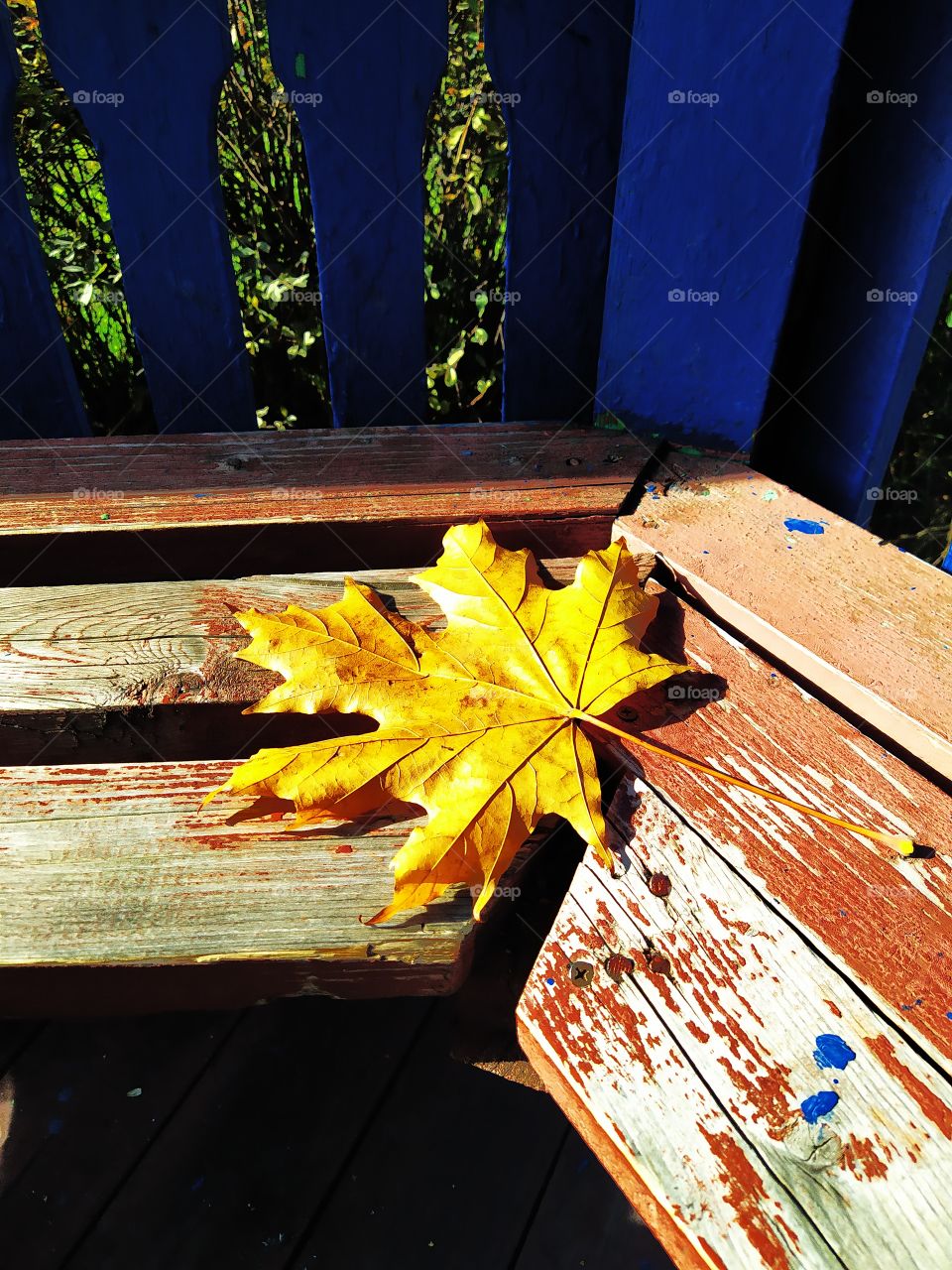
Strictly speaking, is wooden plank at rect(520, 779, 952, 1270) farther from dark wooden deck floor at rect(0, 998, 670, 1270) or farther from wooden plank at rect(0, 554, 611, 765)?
dark wooden deck floor at rect(0, 998, 670, 1270)

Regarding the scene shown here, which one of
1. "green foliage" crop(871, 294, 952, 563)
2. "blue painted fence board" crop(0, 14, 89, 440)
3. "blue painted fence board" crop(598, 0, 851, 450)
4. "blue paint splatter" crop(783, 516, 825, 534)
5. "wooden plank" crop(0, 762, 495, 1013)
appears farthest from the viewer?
"green foliage" crop(871, 294, 952, 563)

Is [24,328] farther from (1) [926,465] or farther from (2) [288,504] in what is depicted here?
(1) [926,465]

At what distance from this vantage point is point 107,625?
4.50 ft

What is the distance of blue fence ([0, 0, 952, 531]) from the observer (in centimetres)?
140

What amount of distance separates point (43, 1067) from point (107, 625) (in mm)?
1014

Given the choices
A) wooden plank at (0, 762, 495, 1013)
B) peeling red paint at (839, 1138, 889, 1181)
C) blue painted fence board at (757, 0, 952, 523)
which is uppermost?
blue painted fence board at (757, 0, 952, 523)

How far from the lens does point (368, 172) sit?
1.62m

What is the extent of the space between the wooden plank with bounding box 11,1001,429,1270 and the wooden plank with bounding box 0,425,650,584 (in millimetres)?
963

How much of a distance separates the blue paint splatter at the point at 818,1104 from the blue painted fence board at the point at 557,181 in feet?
4.45

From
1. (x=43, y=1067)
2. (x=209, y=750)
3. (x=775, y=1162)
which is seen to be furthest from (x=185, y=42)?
(x=43, y=1067)

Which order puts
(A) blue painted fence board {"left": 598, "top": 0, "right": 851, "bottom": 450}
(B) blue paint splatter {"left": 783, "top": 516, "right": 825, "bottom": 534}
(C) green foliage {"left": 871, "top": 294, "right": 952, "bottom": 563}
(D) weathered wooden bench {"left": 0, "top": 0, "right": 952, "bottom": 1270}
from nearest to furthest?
(D) weathered wooden bench {"left": 0, "top": 0, "right": 952, "bottom": 1270}
(A) blue painted fence board {"left": 598, "top": 0, "right": 851, "bottom": 450}
(B) blue paint splatter {"left": 783, "top": 516, "right": 825, "bottom": 534}
(C) green foliage {"left": 871, "top": 294, "right": 952, "bottom": 563}

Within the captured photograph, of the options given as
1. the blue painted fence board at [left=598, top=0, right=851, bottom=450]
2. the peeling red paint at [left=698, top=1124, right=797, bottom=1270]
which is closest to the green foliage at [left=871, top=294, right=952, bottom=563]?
Result: the blue painted fence board at [left=598, top=0, right=851, bottom=450]

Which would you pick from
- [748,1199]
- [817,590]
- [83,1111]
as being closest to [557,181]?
[817,590]

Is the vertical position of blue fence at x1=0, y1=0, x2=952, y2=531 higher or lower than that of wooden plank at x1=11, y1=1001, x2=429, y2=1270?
higher
